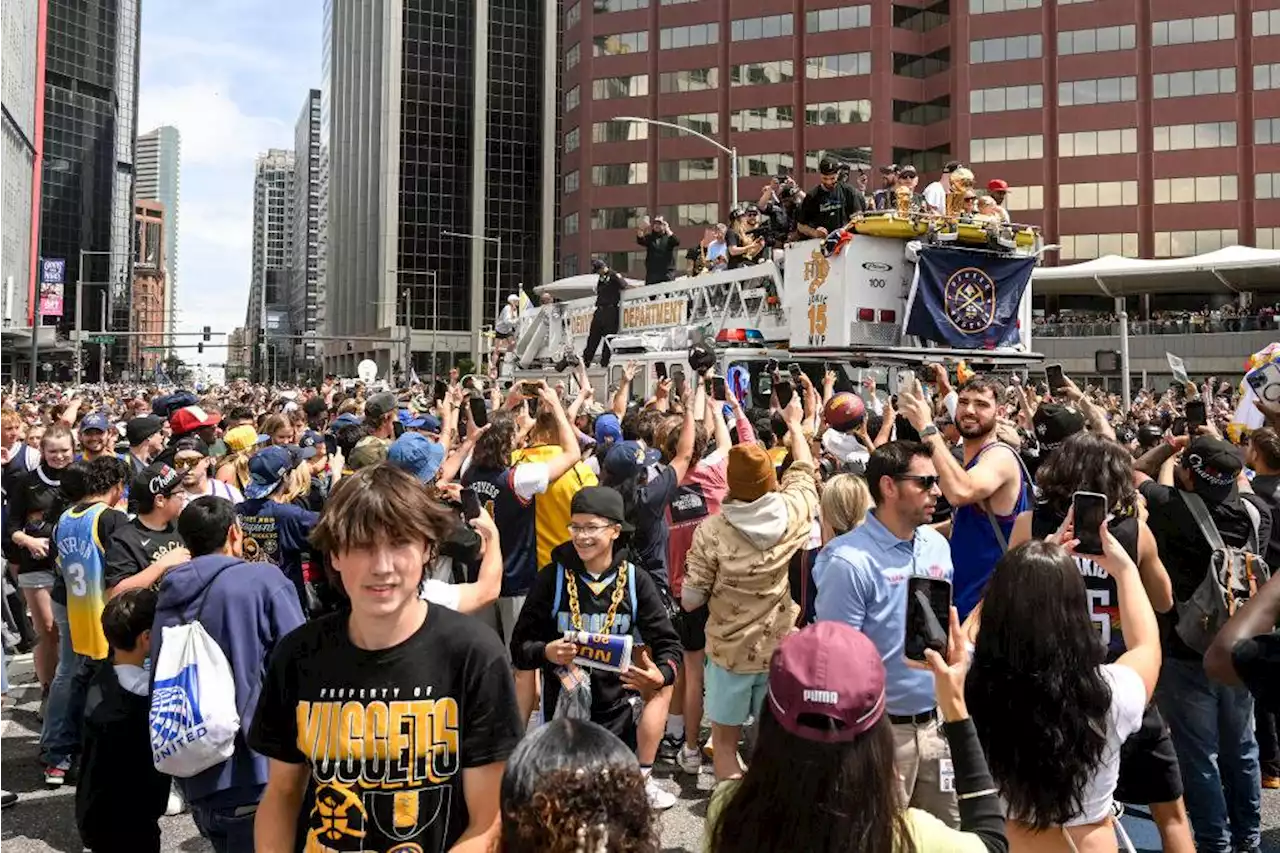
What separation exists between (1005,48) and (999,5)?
243 cm

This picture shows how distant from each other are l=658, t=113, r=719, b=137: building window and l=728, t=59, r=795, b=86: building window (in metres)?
2.60

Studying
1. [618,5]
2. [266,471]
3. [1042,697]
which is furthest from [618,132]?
[1042,697]

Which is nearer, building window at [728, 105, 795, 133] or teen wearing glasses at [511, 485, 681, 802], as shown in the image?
teen wearing glasses at [511, 485, 681, 802]

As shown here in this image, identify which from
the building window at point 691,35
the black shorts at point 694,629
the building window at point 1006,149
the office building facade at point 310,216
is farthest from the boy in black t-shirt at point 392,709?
the office building facade at point 310,216

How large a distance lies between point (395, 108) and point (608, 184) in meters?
34.0

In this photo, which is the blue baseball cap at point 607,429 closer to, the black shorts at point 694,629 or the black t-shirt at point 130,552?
the black shorts at point 694,629

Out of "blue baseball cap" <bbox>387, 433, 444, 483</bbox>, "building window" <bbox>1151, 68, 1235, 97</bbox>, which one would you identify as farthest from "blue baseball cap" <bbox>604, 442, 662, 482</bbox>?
"building window" <bbox>1151, 68, 1235, 97</bbox>

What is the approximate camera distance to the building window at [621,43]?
6875 centimetres

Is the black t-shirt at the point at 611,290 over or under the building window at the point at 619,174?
under

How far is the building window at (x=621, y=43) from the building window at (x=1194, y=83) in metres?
30.9

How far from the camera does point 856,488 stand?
494 cm

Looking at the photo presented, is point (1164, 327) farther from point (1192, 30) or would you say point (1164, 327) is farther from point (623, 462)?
point (623, 462)

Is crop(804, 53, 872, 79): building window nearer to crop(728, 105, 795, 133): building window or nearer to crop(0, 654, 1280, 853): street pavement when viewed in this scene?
crop(728, 105, 795, 133): building window

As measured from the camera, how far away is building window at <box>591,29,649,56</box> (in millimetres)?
68750
